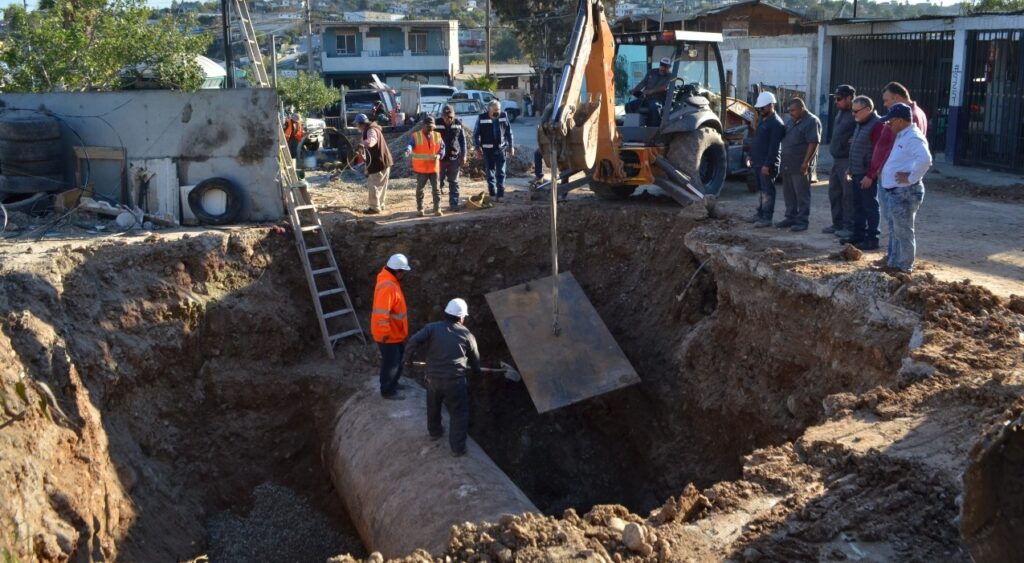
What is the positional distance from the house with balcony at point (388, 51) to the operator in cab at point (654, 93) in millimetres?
36214

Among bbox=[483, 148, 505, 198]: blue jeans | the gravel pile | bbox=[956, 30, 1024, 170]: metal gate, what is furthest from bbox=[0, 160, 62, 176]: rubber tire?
bbox=[956, 30, 1024, 170]: metal gate

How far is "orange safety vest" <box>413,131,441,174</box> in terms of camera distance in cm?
1262

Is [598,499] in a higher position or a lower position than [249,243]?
lower

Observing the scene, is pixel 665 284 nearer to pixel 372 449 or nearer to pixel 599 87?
pixel 599 87

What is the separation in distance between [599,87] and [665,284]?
245 cm

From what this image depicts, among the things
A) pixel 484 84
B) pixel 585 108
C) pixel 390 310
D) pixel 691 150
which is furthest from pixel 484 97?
pixel 390 310

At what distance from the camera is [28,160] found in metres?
12.1

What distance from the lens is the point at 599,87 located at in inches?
443

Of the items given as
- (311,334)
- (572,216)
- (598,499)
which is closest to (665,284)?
(572,216)

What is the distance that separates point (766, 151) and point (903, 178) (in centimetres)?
288

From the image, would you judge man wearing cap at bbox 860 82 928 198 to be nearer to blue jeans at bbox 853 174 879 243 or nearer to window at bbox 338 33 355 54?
blue jeans at bbox 853 174 879 243

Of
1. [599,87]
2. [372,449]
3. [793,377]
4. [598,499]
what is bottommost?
[598,499]

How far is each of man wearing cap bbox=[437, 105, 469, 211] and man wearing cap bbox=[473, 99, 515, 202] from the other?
1.68 ft

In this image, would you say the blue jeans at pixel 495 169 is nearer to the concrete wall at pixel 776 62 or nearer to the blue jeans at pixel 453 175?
the blue jeans at pixel 453 175
